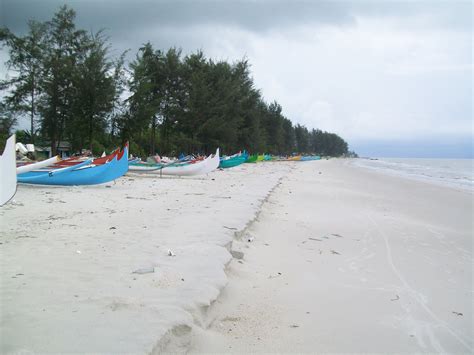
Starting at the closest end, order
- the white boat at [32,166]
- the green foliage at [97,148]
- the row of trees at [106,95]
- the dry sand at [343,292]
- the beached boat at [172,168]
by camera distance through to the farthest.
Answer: the dry sand at [343,292]
the white boat at [32,166]
the beached boat at [172,168]
the row of trees at [106,95]
the green foliage at [97,148]

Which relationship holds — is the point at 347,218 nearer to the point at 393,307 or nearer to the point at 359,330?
the point at 393,307

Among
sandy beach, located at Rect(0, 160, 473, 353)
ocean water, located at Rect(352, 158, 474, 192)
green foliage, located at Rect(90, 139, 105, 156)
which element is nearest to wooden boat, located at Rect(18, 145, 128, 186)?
sandy beach, located at Rect(0, 160, 473, 353)

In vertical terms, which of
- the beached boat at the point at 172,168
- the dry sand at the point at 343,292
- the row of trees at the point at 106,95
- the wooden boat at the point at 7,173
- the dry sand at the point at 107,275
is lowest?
the dry sand at the point at 343,292

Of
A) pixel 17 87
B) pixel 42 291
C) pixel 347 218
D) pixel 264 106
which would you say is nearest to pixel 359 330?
pixel 42 291

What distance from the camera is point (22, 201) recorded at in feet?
23.0

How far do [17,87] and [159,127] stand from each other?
11147 mm

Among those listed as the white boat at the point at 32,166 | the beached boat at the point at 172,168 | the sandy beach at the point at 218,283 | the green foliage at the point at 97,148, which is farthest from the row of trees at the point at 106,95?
the sandy beach at the point at 218,283

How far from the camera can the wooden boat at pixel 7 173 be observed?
4.12m

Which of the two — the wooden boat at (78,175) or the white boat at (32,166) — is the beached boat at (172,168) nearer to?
the white boat at (32,166)

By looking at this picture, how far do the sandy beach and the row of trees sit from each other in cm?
1467

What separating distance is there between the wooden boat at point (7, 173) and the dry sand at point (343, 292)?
2746mm

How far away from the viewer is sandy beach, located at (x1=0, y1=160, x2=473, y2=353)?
2.49 meters

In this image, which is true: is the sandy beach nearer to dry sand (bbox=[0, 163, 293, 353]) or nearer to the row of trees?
dry sand (bbox=[0, 163, 293, 353])

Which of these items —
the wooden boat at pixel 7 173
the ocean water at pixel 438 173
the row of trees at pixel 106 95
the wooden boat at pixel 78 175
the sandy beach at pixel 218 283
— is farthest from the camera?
the ocean water at pixel 438 173
